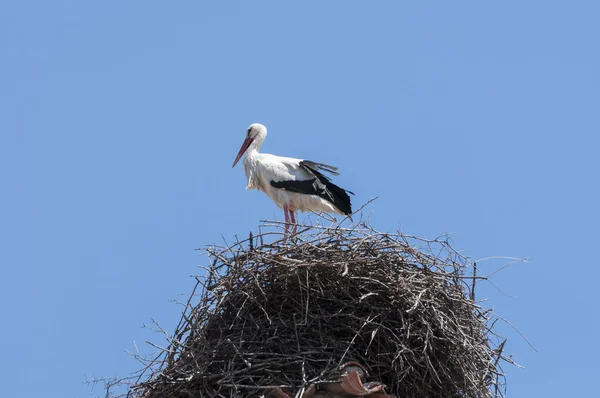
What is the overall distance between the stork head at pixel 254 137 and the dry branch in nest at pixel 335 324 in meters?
5.50

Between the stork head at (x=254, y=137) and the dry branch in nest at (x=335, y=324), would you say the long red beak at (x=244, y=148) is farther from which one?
the dry branch in nest at (x=335, y=324)

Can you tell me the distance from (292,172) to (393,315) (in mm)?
4878

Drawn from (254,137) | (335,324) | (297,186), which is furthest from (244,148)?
(335,324)

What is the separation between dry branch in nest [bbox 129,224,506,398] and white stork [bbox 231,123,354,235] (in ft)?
14.1

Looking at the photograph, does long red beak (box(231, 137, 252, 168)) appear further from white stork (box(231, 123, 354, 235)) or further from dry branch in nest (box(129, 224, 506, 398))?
dry branch in nest (box(129, 224, 506, 398))

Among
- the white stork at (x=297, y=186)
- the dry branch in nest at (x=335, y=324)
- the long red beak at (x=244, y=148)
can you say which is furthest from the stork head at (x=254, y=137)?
the dry branch in nest at (x=335, y=324)

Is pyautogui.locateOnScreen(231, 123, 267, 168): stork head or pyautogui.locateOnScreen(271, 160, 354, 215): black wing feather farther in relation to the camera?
pyautogui.locateOnScreen(231, 123, 267, 168): stork head

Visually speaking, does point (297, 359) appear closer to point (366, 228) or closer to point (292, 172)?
point (366, 228)

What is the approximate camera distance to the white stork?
12773mm

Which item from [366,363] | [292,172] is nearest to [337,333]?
[366,363]

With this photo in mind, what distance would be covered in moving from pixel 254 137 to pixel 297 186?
1.34 meters

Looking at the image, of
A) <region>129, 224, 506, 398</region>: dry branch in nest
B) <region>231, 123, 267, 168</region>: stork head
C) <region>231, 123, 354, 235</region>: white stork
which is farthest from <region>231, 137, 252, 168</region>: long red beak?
<region>129, 224, 506, 398</region>: dry branch in nest

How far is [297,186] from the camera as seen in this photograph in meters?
12.8

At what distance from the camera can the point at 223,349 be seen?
313 inches
